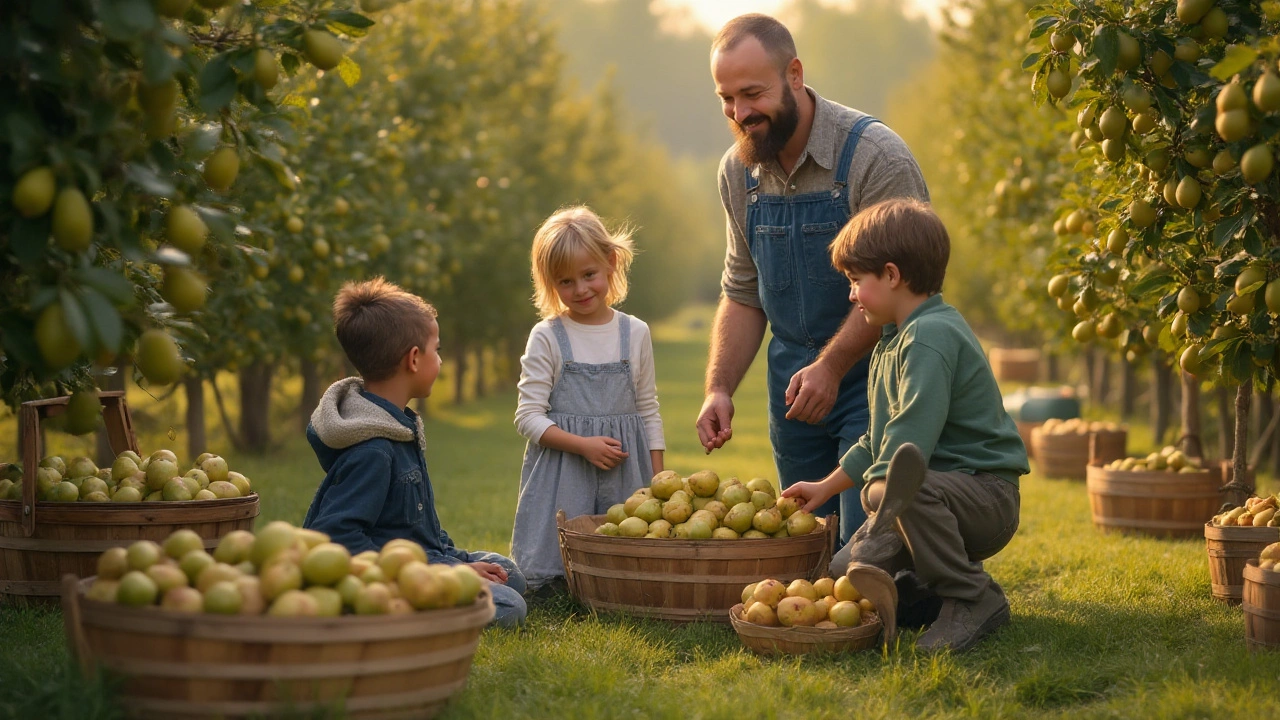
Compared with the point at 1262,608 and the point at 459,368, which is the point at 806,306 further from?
the point at 459,368

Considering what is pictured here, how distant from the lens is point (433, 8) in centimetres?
1438

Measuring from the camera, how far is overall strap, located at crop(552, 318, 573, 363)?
5449 millimetres

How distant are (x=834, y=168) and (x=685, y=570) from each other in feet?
6.02

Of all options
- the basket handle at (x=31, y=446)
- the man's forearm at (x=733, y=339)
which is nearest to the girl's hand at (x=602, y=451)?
the man's forearm at (x=733, y=339)

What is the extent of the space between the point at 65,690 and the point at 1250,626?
140 inches

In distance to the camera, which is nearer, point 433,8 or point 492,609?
point 492,609

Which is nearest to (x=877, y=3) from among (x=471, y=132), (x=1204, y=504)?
(x=471, y=132)

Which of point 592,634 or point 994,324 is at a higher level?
point 994,324

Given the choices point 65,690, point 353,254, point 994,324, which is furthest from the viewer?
point 994,324

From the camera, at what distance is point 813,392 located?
486 cm

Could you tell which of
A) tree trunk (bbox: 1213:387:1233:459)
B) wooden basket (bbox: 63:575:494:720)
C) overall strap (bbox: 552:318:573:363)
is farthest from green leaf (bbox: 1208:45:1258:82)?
tree trunk (bbox: 1213:387:1233:459)

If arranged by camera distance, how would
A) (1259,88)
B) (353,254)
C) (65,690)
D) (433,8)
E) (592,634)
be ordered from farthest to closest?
(433,8) < (353,254) < (592,634) < (1259,88) < (65,690)

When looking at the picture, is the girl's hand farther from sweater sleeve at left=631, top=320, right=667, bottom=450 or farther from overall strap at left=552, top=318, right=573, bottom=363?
overall strap at left=552, top=318, right=573, bottom=363

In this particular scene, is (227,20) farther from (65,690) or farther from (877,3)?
(877,3)
